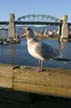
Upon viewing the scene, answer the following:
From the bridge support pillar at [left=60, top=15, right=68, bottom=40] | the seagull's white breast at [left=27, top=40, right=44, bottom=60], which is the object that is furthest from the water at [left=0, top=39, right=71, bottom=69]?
the bridge support pillar at [left=60, top=15, right=68, bottom=40]

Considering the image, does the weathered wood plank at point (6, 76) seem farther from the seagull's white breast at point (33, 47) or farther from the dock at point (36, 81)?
the seagull's white breast at point (33, 47)

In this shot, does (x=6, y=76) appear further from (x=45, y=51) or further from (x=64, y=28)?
(x=64, y=28)

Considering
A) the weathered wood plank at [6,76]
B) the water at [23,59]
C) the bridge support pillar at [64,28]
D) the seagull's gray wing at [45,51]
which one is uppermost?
the seagull's gray wing at [45,51]

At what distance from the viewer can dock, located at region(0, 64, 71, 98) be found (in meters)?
6.55

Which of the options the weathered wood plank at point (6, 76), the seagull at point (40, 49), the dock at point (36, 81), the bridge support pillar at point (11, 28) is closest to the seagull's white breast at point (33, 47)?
the seagull at point (40, 49)

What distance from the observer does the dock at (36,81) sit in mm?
6547

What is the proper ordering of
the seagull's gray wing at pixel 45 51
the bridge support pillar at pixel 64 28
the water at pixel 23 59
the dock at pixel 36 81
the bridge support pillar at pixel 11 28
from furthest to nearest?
the bridge support pillar at pixel 64 28 → the bridge support pillar at pixel 11 28 → the water at pixel 23 59 → the seagull's gray wing at pixel 45 51 → the dock at pixel 36 81

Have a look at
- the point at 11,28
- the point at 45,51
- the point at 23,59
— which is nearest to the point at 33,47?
the point at 45,51

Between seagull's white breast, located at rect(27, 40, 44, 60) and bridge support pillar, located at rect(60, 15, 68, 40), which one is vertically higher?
seagull's white breast, located at rect(27, 40, 44, 60)

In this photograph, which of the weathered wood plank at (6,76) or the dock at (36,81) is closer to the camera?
A: the dock at (36,81)

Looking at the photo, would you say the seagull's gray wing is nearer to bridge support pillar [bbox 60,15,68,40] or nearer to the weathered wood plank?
the weathered wood plank

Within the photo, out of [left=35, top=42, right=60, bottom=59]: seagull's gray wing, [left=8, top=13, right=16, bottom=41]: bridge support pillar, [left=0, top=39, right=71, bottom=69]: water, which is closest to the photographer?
[left=35, top=42, right=60, bottom=59]: seagull's gray wing

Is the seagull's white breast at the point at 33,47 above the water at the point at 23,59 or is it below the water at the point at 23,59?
above

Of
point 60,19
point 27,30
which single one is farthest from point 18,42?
point 27,30
